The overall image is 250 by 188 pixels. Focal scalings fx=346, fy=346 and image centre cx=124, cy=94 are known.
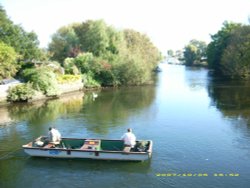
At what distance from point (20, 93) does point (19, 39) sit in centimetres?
1800

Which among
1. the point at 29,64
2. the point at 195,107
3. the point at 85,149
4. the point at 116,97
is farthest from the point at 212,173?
the point at 29,64

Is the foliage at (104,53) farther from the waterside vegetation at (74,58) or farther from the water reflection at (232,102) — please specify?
the water reflection at (232,102)

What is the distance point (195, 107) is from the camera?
42188 mm

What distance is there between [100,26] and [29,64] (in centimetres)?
1982

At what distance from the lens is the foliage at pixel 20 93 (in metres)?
Answer: 45.6

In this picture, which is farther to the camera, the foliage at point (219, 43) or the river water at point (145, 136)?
the foliage at point (219, 43)

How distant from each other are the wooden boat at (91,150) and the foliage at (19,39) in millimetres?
37724

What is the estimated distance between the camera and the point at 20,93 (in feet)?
151

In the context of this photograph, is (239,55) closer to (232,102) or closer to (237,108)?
(232,102)

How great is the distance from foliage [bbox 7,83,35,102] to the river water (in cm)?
209

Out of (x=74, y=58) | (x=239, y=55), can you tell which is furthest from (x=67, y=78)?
(x=239, y=55)

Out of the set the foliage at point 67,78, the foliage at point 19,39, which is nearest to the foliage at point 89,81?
the foliage at point 67,78

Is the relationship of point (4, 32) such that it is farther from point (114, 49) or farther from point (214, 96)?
point (214, 96)

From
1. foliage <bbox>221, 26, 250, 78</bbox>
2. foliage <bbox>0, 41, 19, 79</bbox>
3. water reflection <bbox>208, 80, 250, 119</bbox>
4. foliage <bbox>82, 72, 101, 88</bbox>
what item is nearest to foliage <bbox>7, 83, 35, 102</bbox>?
foliage <bbox>0, 41, 19, 79</bbox>
